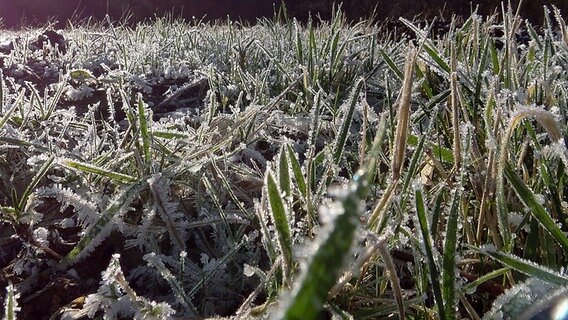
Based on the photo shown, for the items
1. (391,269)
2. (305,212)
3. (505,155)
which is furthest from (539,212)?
(305,212)

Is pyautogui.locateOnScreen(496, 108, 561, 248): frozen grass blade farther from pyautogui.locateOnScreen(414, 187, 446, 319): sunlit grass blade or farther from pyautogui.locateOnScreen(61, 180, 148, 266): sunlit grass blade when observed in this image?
pyautogui.locateOnScreen(61, 180, 148, 266): sunlit grass blade

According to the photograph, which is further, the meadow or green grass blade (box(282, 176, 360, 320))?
the meadow

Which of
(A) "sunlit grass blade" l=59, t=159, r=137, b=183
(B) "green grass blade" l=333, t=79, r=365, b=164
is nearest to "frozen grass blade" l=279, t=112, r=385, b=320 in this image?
(B) "green grass blade" l=333, t=79, r=365, b=164

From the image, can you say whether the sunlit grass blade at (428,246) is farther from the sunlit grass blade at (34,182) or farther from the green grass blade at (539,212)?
the sunlit grass blade at (34,182)

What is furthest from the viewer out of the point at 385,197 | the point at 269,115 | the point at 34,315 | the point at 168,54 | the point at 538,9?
the point at 538,9

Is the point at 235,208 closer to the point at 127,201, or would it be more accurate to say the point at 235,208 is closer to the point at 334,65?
the point at 127,201

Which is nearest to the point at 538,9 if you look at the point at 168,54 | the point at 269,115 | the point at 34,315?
the point at 168,54
